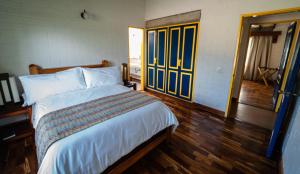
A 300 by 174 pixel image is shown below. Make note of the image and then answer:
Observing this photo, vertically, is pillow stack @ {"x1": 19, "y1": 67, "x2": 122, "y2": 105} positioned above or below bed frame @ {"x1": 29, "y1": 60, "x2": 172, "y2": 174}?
above

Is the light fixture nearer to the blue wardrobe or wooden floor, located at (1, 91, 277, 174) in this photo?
the blue wardrobe

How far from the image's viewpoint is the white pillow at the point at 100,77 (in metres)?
2.64

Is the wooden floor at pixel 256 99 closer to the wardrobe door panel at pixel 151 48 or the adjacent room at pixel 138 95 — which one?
the adjacent room at pixel 138 95

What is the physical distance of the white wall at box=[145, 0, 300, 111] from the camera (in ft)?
8.36

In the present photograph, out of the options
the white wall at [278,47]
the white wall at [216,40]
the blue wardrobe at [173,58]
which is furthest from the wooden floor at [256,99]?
the white wall at [278,47]

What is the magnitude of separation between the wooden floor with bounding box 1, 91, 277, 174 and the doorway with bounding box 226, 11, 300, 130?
62 cm

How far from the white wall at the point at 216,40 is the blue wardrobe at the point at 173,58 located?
240 millimetres

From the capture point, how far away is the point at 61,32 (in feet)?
8.59

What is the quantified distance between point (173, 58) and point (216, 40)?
1.20 meters

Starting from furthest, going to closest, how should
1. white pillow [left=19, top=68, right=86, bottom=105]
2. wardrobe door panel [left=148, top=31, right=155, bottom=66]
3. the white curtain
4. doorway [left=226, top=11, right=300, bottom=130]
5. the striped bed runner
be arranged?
the white curtain < wardrobe door panel [left=148, top=31, right=155, bottom=66] < doorway [left=226, top=11, right=300, bottom=130] < white pillow [left=19, top=68, right=86, bottom=105] < the striped bed runner

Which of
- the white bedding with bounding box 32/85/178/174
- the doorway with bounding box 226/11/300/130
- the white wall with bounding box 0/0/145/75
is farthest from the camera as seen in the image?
the doorway with bounding box 226/11/300/130

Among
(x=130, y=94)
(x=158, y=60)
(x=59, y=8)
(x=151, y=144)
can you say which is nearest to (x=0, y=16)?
(x=59, y=8)

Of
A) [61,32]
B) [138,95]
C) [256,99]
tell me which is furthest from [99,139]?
[256,99]

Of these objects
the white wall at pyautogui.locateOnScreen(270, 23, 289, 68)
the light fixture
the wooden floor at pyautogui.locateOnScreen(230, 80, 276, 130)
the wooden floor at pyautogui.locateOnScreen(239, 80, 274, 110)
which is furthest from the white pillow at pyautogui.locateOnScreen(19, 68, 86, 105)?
the white wall at pyautogui.locateOnScreen(270, 23, 289, 68)
